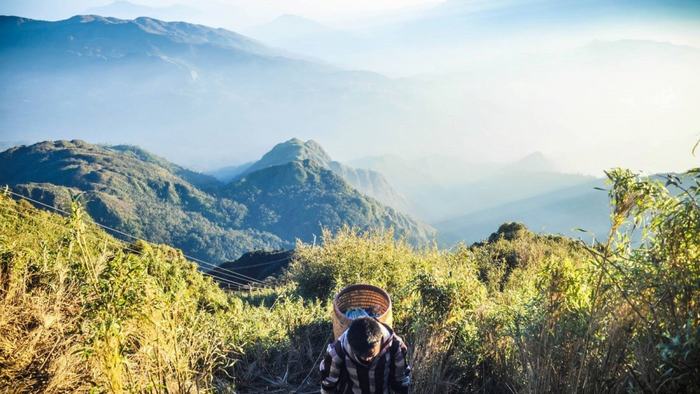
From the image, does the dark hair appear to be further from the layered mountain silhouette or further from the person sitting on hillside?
the layered mountain silhouette

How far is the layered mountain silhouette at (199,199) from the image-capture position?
105312 millimetres

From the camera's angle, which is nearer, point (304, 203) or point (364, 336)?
point (364, 336)

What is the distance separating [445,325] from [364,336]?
2745 mm

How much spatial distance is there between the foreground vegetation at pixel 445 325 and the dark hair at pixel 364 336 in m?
1.58

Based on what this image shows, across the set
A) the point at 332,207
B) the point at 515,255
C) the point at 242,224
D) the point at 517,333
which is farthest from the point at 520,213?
the point at 517,333

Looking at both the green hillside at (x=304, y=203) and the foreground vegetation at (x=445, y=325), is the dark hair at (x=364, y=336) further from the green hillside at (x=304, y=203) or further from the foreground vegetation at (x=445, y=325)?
the green hillside at (x=304, y=203)

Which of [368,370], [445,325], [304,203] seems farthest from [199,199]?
[368,370]

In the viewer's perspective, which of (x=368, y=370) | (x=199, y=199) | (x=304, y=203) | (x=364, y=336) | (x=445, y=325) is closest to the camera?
(x=364, y=336)

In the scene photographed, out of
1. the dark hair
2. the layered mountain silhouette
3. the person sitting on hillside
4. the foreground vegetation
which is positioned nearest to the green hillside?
the layered mountain silhouette

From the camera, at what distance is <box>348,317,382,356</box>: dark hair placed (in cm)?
320

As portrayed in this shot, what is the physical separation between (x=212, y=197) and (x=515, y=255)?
14092cm

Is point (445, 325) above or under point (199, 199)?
above

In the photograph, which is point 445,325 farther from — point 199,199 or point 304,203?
point 304,203

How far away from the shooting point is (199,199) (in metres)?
139
